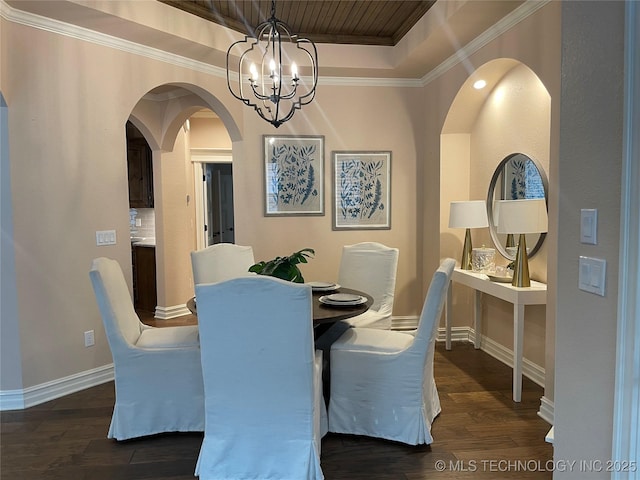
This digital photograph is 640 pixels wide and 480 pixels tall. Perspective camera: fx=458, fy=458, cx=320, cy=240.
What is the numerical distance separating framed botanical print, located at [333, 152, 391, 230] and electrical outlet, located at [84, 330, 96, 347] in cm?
253

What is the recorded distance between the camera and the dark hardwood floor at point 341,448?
239 centimetres

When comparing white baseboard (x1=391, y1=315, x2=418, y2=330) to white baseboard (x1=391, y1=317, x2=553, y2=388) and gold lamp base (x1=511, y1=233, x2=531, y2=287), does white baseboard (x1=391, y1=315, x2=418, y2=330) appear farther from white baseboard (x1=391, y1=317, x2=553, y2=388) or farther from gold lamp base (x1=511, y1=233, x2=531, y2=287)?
gold lamp base (x1=511, y1=233, x2=531, y2=287)

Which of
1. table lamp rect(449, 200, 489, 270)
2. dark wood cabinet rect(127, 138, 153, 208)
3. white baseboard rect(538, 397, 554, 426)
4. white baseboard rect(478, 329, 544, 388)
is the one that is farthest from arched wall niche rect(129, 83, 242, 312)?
white baseboard rect(538, 397, 554, 426)

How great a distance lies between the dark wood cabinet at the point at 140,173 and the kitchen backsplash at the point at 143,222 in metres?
0.40

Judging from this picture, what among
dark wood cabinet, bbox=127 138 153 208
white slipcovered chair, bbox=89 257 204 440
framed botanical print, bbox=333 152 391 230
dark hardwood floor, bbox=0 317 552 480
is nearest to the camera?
dark hardwood floor, bbox=0 317 552 480

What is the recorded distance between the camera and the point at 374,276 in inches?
154

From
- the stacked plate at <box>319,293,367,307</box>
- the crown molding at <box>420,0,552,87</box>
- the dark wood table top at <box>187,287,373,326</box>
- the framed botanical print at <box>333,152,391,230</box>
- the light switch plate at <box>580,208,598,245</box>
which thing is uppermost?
the crown molding at <box>420,0,552,87</box>

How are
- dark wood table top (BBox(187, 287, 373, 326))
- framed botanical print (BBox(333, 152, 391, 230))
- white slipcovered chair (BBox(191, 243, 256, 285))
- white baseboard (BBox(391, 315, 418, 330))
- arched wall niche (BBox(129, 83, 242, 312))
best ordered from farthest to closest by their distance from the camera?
arched wall niche (BBox(129, 83, 242, 312)) < white baseboard (BBox(391, 315, 418, 330)) < framed botanical print (BBox(333, 152, 391, 230)) < white slipcovered chair (BBox(191, 243, 256, 285)) < dark wood table top (BBox(187, 287, 373, 326))

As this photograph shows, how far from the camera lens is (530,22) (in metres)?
3.06

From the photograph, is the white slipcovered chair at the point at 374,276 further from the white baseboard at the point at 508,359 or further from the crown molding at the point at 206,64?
the crown molding at the point at 206,64

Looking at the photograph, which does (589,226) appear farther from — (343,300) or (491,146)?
(491,146)

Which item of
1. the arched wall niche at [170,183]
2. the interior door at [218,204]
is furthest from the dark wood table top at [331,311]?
the interior door at [218,204]

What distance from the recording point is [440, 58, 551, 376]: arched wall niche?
3.48m

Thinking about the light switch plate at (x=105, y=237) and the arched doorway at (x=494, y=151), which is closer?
the arched doorway at (x=494, y=151)
